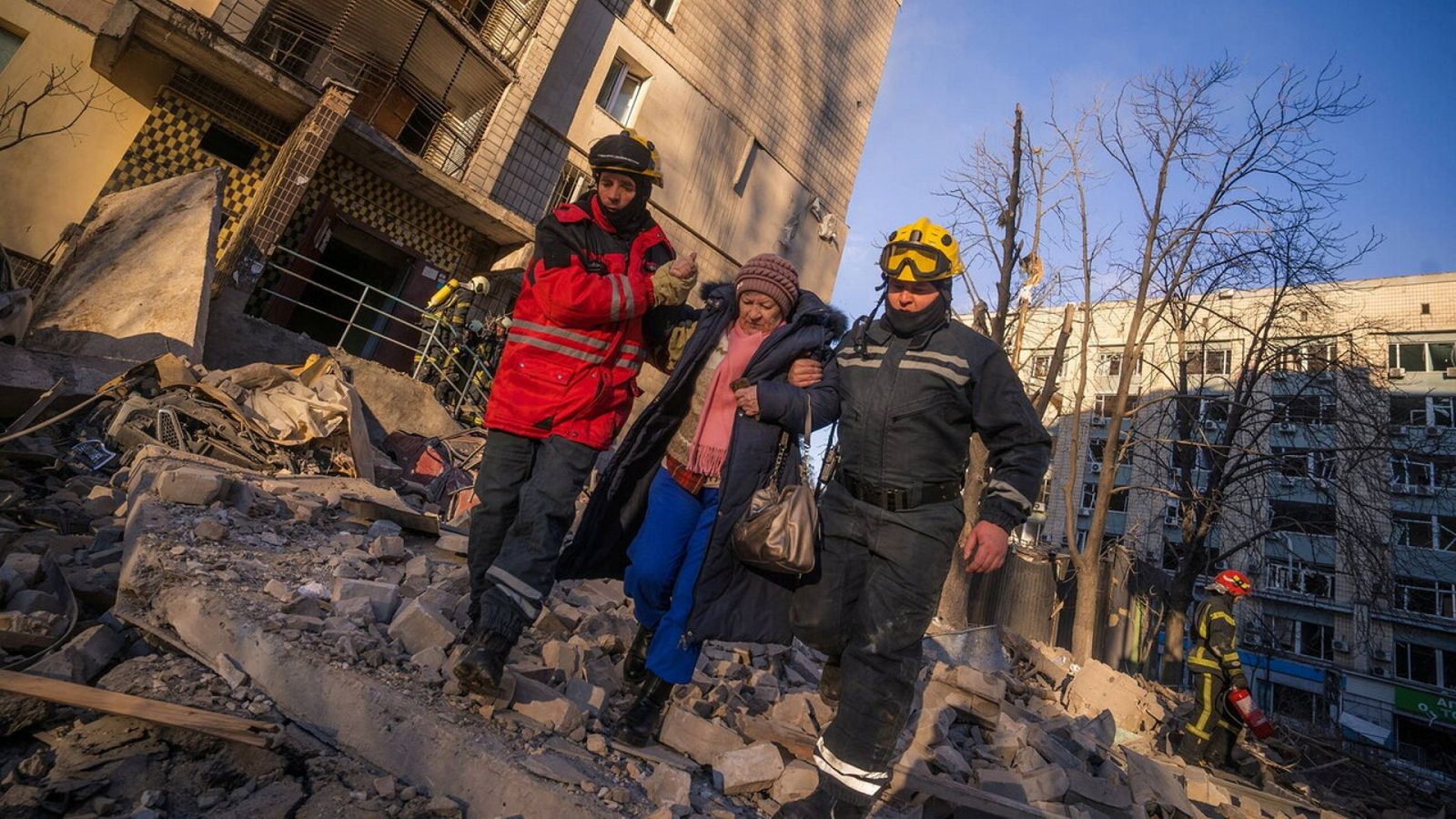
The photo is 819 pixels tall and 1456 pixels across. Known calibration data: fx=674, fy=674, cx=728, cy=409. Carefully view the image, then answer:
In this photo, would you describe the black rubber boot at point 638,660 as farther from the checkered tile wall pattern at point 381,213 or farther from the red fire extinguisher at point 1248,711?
the checkered tile wall pattern at point 381,213

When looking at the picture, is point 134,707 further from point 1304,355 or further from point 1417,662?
point 1417,662

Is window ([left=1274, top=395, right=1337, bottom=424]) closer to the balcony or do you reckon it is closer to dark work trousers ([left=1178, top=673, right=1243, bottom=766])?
dark work trousers ([left=1178, top=673, right=1243, bottom=766])

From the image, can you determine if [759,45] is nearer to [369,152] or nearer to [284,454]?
[369,152]

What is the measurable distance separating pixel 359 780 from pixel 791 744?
5.69 ft

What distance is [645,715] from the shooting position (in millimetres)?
2580

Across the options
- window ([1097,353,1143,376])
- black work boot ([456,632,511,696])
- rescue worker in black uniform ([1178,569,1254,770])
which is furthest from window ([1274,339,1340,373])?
black work boot ([456,632,511,696])

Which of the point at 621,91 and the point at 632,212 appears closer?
the point at 632,212

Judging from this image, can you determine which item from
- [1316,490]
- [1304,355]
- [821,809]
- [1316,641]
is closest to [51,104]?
[821,809]

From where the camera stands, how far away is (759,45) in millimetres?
18000

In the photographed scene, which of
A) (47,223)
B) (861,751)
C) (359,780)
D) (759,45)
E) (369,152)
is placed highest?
(759,45)

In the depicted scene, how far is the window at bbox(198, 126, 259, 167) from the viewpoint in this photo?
10969mm

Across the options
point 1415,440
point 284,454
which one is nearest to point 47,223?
point 284,454

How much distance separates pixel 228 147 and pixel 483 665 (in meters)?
12.8

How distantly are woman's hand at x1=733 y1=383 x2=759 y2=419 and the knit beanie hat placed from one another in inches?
17.7
